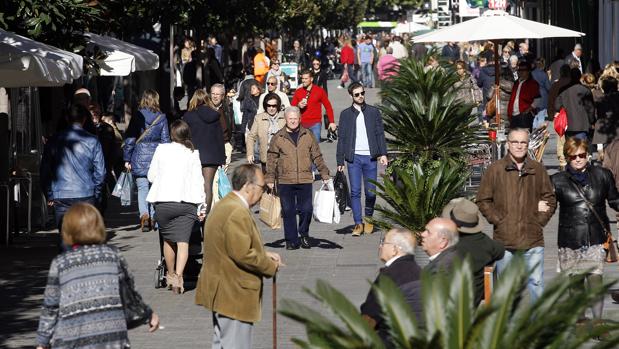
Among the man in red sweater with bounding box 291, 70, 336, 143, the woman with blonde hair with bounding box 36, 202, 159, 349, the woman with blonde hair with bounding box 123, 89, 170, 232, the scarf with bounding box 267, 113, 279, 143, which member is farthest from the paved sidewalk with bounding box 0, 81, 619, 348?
the man in red sweater with bounding box 291, 70, 336, 143

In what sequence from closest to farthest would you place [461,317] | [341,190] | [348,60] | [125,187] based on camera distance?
1. [461,317]
2. [341,190]
3. [125,187]
4. [348,60]

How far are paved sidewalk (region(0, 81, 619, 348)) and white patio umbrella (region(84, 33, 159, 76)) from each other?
6.44 ft

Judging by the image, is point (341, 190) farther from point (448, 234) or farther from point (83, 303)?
point (83, 303)

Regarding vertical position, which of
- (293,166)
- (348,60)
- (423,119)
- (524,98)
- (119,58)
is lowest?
(293,166)

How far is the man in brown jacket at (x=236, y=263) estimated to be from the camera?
8.13m


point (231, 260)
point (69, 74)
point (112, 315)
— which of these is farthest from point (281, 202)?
point (112, 315)

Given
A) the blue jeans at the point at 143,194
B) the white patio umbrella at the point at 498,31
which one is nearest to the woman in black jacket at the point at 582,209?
the blue jeans at the point at 143,194

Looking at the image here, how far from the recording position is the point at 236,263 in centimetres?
820

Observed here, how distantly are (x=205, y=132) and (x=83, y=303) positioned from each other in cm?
856

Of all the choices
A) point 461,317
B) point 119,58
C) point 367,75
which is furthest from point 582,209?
point 367,75

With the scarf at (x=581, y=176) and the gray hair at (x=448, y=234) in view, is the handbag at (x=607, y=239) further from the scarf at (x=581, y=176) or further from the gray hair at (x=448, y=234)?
the gray hair at (x=448, y=234)

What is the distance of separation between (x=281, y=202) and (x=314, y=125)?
6117 mm

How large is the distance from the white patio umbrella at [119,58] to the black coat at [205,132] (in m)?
2.87

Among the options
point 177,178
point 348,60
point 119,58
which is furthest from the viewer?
point 348,60
